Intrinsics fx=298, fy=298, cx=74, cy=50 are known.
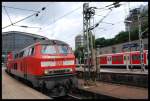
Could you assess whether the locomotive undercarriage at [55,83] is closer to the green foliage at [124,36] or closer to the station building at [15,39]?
the station building at [15,39]

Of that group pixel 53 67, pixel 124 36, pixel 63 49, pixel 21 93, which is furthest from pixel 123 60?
pixel 124 36

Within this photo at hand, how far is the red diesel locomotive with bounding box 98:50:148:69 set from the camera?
3875 cm

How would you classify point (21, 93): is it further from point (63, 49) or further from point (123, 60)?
point (123, 60)

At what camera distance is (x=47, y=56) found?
14.7 m

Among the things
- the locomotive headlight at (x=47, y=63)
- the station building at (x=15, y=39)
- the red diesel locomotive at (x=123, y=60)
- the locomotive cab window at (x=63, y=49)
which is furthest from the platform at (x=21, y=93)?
the red diesel locomotive at (x=123, y=60)

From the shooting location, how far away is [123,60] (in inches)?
1704

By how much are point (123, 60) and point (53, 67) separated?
97.4ft

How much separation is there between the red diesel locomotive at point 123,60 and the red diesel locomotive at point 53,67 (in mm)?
21109

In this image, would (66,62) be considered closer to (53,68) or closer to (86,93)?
(53,68)

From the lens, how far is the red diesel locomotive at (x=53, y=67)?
1445 centimetres

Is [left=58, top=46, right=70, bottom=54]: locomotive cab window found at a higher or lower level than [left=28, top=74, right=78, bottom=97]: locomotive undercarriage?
higher

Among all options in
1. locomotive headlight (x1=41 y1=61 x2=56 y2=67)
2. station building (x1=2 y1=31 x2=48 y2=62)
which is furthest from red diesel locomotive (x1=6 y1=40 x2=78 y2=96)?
station building (x1=2 y1=31 x2=48 y2=62)

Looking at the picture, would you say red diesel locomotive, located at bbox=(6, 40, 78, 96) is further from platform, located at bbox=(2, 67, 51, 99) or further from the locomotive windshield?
platform, located at bbox=(2, 67, 51, 99)

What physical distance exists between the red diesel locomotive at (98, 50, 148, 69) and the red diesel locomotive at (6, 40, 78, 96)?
69.3ft
